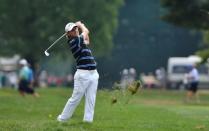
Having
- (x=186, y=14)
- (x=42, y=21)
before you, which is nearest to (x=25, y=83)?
(x=186, y=14)

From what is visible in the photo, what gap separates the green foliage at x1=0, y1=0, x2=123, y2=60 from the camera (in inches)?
2119

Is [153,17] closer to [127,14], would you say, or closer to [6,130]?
[127,14]

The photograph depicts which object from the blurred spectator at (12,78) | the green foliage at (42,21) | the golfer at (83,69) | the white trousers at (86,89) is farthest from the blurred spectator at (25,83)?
the blurred spectator at (12,78)

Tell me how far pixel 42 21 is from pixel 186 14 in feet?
51.7

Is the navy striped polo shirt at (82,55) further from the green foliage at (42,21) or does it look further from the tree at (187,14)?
the green foliage at (42,21)

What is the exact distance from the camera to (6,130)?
12977 millimetres

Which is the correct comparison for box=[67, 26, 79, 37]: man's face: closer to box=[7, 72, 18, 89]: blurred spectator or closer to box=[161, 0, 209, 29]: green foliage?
box=[161, 0, 209, 29]: green foliage

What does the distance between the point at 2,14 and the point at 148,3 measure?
947 inches

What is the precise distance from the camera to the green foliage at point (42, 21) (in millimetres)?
53812

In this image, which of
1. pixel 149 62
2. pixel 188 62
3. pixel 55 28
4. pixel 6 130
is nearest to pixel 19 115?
pixel 6 130

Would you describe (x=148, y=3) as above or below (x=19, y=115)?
above

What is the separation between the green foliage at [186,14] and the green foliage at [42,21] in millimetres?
12693

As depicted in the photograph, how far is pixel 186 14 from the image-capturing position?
4084cm

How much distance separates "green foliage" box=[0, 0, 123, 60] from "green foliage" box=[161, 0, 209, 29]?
12.7 meters
